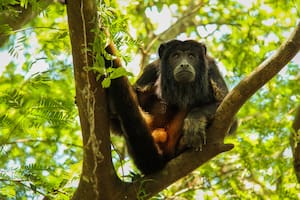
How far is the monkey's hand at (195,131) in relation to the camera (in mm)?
3637

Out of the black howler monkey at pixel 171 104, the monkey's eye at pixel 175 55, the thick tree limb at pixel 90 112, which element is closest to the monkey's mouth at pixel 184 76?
the black howler monkey at pixel 171 104

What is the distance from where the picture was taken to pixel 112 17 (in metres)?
2.96

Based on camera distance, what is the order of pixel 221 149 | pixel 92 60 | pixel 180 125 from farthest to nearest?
pixel 180 125 → pixel 221 149 → pixel 92 60

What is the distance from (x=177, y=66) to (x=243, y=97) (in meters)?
1.37

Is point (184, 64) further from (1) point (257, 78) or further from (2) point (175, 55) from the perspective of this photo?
(1) point (257, 78)

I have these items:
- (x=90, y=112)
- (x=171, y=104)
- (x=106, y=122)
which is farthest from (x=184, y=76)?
(x=90, y=112)

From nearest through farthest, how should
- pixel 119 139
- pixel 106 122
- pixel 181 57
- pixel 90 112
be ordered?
pixel 90 112 → pixel 106 122 → pixel 181 57 → pixel 119 139

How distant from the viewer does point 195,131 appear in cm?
373

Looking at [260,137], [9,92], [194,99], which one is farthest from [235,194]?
[9,92]

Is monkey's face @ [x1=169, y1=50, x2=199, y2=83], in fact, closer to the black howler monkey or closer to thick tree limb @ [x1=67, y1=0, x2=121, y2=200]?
the black howler monkey

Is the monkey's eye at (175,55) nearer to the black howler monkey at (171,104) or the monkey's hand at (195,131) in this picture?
the black howler monkey at (171,104)

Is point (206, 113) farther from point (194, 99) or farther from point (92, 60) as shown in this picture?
point (92, 60)

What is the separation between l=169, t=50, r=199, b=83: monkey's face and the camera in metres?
4.55

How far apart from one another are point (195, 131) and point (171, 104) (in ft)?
3.28
